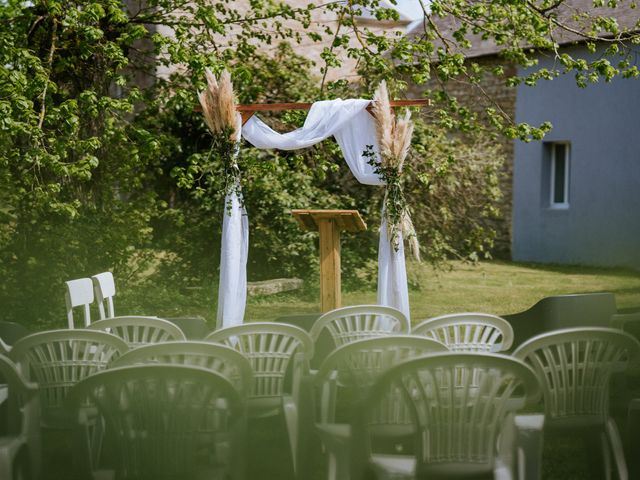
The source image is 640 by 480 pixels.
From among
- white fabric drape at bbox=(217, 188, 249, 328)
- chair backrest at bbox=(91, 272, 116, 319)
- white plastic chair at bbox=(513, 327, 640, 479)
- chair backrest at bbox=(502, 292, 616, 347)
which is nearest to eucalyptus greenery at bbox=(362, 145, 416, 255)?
white fabric drape at bbox=(217, 188, 249, 328)

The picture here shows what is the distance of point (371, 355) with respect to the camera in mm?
4379

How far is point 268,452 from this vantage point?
5.33 metres

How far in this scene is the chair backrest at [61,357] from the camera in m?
4.21

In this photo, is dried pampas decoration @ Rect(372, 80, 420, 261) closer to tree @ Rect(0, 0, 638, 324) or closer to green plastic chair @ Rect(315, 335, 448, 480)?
tree @ Rect(0, 0, 638, 324)

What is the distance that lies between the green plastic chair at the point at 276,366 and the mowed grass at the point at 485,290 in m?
6.91

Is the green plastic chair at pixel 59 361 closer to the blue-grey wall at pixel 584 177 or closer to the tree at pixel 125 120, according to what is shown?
the tree at pixel 125 120

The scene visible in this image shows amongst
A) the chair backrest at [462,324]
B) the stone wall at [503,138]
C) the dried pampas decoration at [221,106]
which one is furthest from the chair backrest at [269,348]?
the stone wall at [503,138]

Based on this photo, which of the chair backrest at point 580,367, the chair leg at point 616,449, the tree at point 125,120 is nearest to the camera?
the chair backrest at point 580,367

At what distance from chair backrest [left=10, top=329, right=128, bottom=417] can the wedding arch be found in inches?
140

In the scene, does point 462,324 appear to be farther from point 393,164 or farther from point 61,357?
point 393,164

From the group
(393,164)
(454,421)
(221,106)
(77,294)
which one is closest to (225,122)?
(221,106)

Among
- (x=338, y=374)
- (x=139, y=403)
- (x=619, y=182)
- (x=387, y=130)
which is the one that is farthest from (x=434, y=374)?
(x=619, y=182)

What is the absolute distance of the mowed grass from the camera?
1245 cm

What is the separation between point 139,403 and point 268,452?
2.13 m
